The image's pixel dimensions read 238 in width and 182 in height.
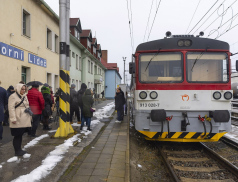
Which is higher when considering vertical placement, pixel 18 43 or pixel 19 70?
pixel 18 43

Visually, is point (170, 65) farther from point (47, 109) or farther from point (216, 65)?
point (47, 109)

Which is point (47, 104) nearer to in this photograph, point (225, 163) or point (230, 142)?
point (225, 163)

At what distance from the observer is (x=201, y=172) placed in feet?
16.7

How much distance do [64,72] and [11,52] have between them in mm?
5190

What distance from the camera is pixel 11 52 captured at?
11.0 metres

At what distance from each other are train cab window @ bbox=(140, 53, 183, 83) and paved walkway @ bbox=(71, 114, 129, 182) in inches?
80.0

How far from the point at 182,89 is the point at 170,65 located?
0.75 meters

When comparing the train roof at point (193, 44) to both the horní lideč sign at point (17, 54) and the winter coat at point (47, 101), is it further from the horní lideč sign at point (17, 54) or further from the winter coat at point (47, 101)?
the horní lideč sign at point (17, 54)

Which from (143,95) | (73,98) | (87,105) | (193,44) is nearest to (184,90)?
(143,95)

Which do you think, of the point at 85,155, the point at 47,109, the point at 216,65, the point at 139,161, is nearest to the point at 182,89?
the point at 216,65

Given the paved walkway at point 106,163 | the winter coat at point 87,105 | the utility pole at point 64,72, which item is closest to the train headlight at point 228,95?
the paved walkway at point 106,163

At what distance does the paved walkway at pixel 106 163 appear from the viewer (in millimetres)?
4082

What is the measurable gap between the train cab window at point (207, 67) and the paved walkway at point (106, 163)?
2.74 m

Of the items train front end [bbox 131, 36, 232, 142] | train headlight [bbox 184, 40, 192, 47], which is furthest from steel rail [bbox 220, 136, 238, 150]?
train headlight [bbox 184, 40, 192, 47]
